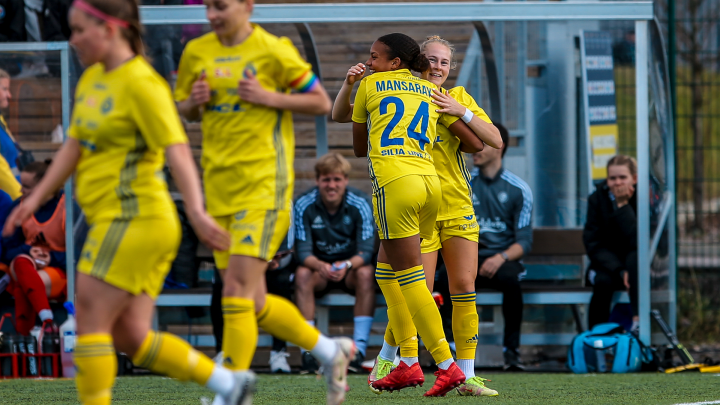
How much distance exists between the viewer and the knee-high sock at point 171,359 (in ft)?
10.1

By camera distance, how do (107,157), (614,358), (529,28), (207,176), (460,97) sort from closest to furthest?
(107,157)
(207,176)
(460,97)
(614,358)
(529,28)

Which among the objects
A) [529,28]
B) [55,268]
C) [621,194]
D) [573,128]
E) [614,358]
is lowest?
[614,358]

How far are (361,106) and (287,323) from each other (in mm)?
1515

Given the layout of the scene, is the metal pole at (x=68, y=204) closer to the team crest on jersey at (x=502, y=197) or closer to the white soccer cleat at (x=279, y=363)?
the white soccer cleat at (x=279, y=363)

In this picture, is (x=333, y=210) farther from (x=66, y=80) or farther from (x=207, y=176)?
(x=207, y=176)

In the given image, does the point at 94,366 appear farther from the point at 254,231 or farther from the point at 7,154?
the point at 7,154

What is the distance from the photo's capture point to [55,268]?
714 cm

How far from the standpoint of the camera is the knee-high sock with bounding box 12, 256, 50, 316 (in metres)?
6.89

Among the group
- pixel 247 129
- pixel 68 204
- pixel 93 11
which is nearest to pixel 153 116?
pixel 93 11

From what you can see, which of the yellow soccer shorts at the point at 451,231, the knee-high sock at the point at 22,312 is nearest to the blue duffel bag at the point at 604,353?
→ the yellow soccer shorts at the point at 451,231

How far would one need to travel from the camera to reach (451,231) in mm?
4957

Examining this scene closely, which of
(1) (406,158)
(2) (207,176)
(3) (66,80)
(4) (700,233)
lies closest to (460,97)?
(1) (406,158)

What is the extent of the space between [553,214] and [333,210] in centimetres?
215

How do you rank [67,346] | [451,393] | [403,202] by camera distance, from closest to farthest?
[403,202] < [451,393] < [67,346]
